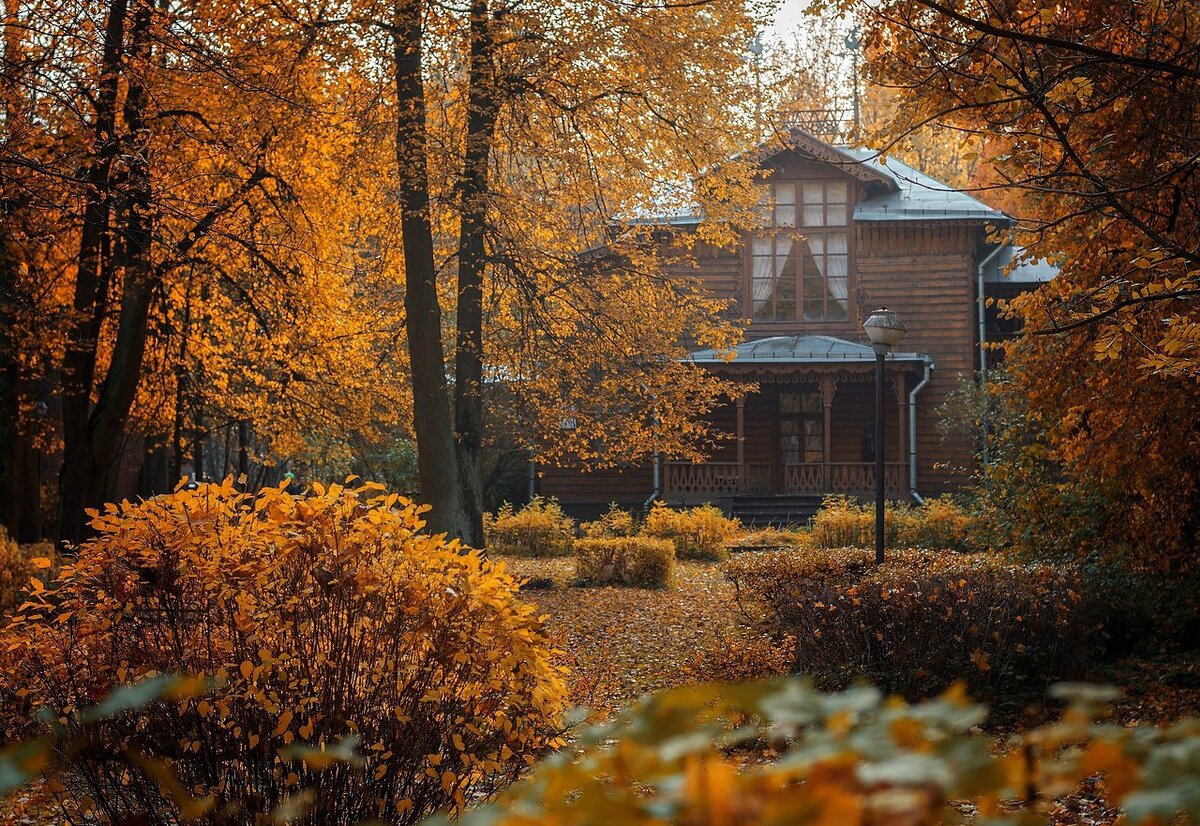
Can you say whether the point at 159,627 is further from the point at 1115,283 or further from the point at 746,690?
the point at 1115,283

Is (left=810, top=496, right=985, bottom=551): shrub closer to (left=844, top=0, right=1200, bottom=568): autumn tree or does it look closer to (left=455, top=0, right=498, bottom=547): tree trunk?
(left=455, top=0, right=498, bottom=547): tree trunk

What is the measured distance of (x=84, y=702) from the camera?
486cm

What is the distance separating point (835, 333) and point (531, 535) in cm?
1002

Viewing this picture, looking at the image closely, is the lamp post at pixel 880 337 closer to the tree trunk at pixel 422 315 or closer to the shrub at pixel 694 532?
the tree trunk at pixel 422 315

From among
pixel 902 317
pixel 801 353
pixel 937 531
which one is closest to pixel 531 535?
pixel 937 531

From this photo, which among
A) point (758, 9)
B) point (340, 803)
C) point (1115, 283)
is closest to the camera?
point (340, 803)

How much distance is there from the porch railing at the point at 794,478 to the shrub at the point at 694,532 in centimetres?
497

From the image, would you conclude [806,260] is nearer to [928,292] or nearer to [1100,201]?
[928,292]

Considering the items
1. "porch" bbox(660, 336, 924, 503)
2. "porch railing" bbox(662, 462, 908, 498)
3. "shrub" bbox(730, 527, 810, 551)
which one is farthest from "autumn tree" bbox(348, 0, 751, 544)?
"porch railing" bbox(662, 462, 908, 498)

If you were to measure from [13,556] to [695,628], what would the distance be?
6.95 metres

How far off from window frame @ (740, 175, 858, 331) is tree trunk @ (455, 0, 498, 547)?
13.7 meters

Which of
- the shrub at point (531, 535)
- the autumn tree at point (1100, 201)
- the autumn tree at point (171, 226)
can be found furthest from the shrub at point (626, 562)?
the autumn tree at point (1100, 201)

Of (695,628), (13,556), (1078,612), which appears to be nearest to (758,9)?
(695,628)

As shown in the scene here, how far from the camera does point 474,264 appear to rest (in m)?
15.0
